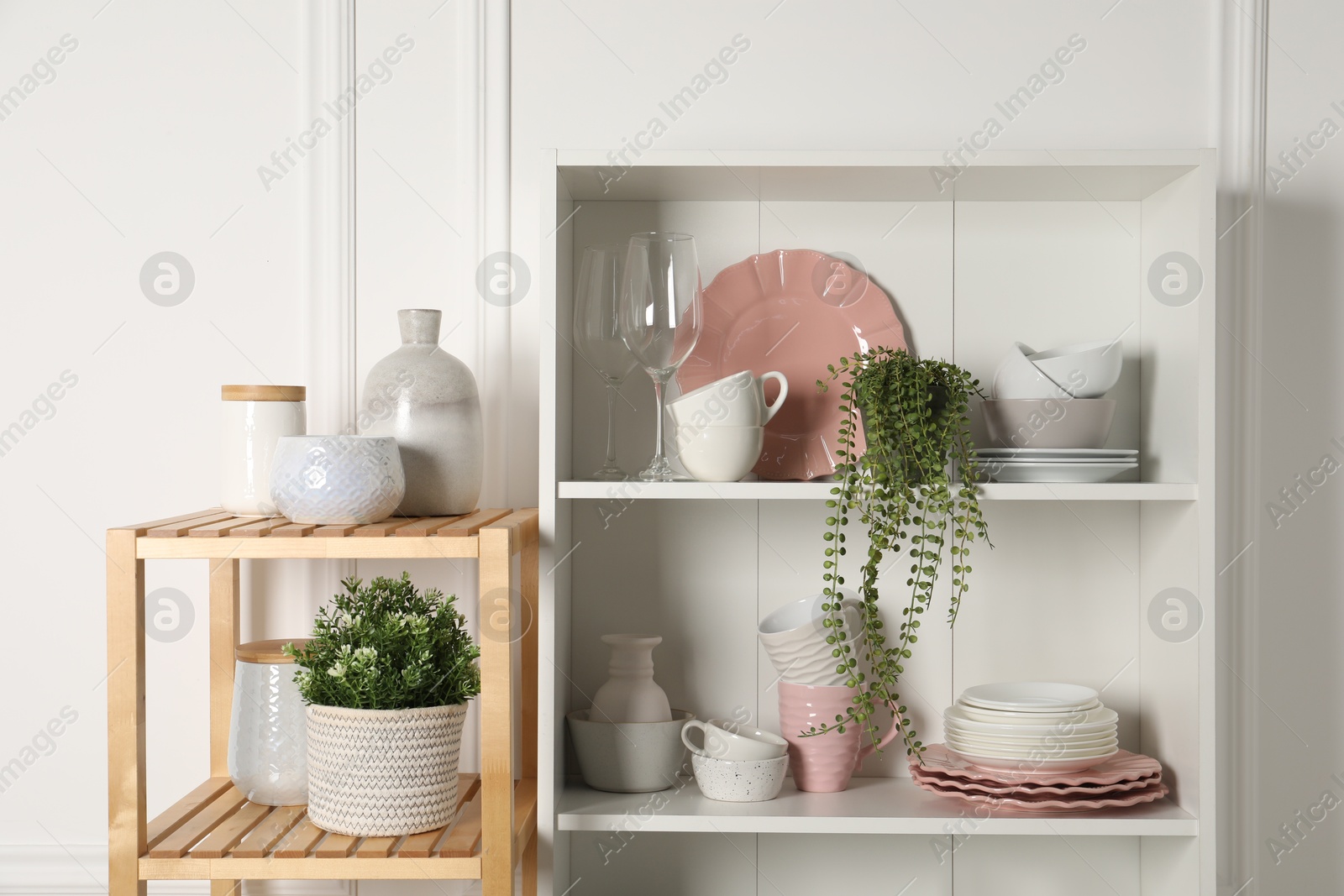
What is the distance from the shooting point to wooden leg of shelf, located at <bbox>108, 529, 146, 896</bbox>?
3.33ft

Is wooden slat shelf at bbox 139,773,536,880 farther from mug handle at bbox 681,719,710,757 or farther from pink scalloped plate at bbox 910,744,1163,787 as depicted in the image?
pink scalloped plate at bbox 910,744,1163,787

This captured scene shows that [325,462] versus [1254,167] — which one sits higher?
[1254,167]

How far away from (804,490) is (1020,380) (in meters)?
0.32

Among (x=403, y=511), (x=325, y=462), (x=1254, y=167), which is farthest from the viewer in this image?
(x=1254, y=167)

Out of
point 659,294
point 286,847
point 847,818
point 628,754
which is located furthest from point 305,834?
point 659,294

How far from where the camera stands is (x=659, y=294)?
117 centimetres

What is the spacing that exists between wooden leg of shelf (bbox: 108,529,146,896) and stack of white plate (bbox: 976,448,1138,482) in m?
0.96

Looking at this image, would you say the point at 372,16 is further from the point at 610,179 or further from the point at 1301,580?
the point at 1301,580

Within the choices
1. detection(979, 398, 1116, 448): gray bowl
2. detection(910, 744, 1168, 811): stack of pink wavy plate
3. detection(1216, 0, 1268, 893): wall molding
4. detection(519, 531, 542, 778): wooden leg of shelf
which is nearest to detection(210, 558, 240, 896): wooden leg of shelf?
detection(519, 531, 542, 778): wooden leg of shelf

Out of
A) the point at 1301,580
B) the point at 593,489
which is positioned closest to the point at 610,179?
the point at 593,489

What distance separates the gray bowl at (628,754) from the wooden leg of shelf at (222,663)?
18.7 inches

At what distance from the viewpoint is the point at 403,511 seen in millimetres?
1185

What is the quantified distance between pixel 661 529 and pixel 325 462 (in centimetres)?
50

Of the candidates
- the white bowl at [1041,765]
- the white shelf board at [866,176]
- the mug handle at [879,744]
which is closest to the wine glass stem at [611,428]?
the white shelf board at [866,176]
